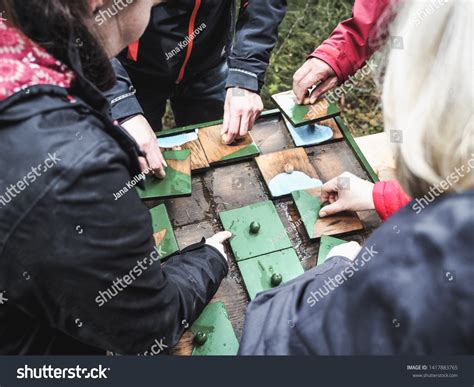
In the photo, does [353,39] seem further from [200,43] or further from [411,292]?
[411,292]

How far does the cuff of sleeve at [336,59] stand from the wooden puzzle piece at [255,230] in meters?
0.55

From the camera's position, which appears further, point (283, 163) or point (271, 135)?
point (271, 135)

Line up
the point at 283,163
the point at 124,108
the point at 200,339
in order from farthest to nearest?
the point at 124,108, the point at 283,163, the point at 200,339

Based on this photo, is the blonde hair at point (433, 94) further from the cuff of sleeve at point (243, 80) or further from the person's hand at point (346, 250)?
the cuff of sleeve at point (243, 80)

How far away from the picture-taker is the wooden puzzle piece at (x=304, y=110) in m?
1.53

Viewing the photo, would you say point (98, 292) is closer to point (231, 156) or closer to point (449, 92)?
point (449, 92)

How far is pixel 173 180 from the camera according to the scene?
1.42 meters

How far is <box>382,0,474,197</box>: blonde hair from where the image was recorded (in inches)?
27.8

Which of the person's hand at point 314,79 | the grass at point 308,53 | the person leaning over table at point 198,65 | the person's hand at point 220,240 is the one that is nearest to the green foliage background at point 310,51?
the grass at point 308,53

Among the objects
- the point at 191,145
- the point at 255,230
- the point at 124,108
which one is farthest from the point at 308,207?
the point at 124,108

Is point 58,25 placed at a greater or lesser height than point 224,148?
greater

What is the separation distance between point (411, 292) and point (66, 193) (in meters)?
0.52

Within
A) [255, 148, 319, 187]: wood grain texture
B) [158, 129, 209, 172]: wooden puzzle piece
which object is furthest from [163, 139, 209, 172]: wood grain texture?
[255, 148, 319, 187]: wood grain texture

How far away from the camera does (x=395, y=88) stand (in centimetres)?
79
